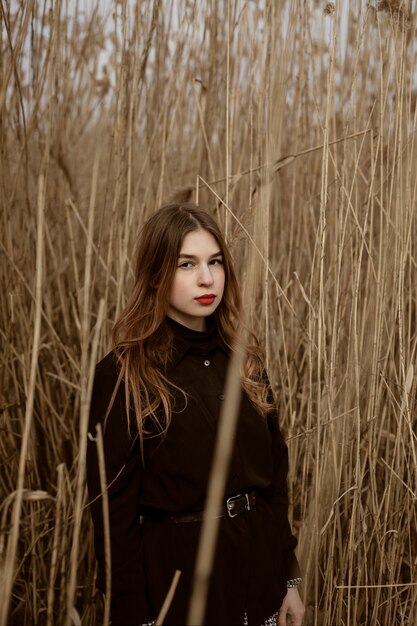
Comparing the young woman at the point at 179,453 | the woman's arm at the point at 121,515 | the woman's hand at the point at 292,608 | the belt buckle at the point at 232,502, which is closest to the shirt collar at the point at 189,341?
the young woman at the point at 179,453

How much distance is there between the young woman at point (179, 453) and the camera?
0.85 meters

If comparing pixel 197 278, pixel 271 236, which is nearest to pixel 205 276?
pixel 197 278

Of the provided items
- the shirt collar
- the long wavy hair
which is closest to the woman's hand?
the long wavy hair

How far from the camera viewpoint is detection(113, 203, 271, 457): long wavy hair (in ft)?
2.84

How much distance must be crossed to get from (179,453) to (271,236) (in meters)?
0.92

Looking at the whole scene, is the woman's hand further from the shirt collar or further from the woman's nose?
the woman's nose

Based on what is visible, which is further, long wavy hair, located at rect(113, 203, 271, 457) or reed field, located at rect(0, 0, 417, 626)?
reed field, located at rect(0, 0, 417, 626)

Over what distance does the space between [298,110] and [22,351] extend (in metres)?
0.89

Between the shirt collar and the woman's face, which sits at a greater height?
the woman's face

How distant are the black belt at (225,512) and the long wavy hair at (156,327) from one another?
0.13 meters

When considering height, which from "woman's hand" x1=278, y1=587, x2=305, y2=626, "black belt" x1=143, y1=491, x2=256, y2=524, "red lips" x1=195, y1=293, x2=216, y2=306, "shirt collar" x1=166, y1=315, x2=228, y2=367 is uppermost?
"red lips" x1=195, y1=293, x2=216, y2=306

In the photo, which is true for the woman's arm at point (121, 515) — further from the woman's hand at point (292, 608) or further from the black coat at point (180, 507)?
the woman's hand at point (292, 608)

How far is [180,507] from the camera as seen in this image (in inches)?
33.9

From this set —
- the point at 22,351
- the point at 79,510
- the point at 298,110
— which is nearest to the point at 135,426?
the point at 79,510
